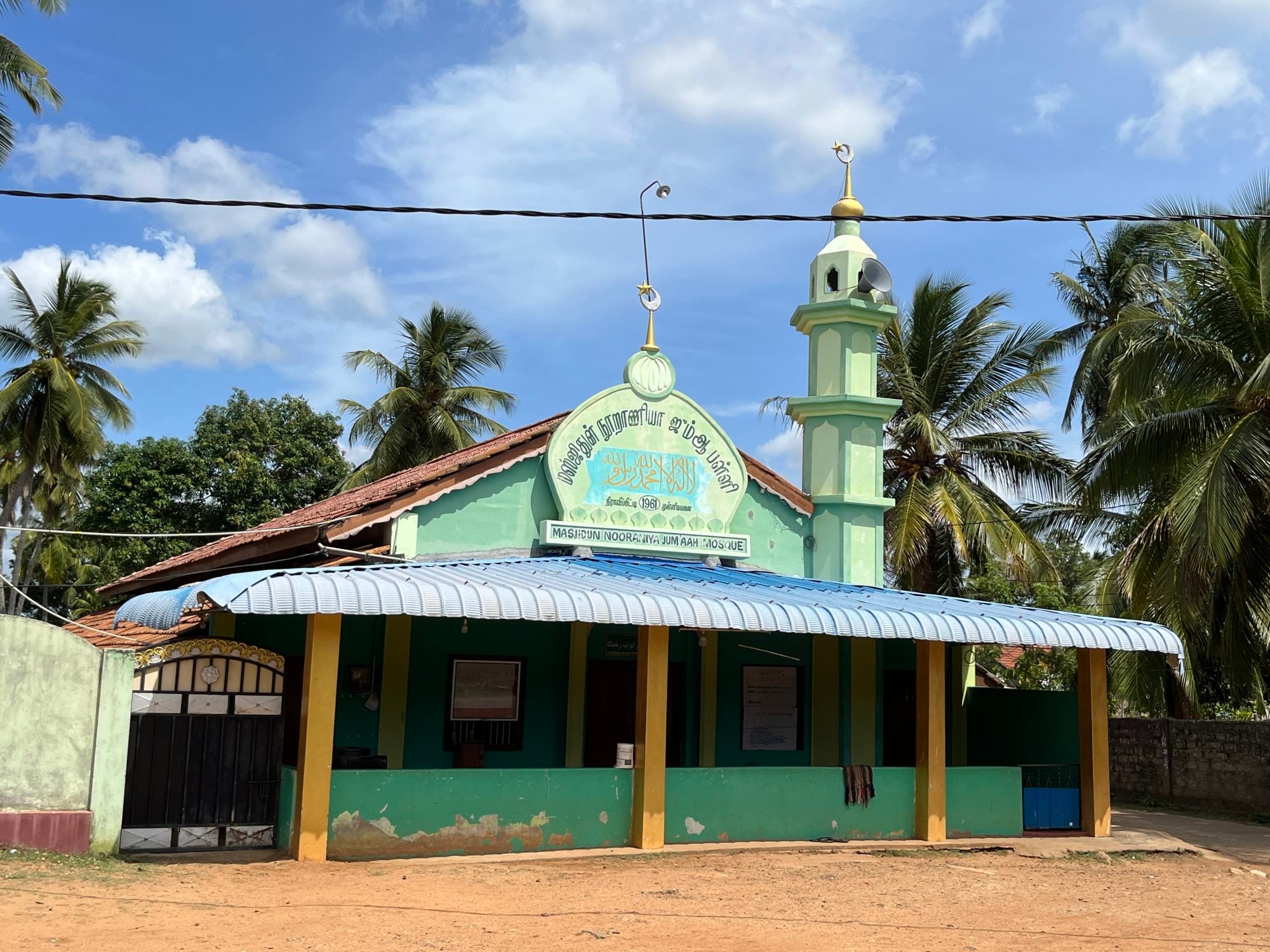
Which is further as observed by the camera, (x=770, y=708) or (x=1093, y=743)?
(x=770, y=708)

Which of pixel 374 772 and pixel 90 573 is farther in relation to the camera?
pixel 90 573

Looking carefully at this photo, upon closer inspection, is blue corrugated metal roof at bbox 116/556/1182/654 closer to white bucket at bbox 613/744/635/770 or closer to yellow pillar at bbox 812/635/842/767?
yellow pillar at bbox 812/635/842/767


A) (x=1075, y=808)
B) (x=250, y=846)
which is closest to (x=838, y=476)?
(x=1075, y=808)

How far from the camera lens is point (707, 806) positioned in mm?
13211

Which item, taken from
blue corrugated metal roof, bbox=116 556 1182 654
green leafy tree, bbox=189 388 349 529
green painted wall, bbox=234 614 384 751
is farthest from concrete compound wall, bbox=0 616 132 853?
green leafy tree, bbox=189 388 349 529

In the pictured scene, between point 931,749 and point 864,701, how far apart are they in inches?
100

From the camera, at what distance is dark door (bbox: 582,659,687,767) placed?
15.7 m

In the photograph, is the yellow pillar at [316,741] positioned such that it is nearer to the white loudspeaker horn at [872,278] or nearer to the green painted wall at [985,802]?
the green painted wall at [985,802]

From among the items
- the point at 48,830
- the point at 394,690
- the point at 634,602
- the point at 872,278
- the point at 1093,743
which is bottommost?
the point at 48,830

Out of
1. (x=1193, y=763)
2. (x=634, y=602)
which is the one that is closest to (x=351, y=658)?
(x=634, y=602)

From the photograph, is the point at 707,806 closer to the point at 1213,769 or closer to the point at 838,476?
the point at 838,476

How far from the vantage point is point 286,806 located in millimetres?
11805

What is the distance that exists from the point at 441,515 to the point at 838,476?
5.62m

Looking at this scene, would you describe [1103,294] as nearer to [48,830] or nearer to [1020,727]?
[1020,727]
